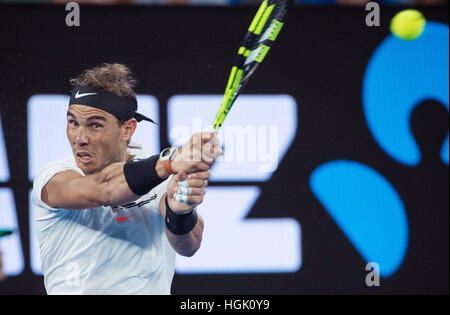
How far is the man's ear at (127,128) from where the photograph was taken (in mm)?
3191

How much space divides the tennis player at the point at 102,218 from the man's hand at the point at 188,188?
0.01 m

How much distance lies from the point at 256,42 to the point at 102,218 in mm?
1078

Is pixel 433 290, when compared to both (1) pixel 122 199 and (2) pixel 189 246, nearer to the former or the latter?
(2) pixel 189 246

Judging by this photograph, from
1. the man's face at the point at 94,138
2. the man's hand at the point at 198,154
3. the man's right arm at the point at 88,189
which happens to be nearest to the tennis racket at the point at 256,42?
the man's hand at the point at 198,154

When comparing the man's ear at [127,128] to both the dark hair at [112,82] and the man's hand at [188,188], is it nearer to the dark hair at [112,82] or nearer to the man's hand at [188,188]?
the dark hair at [112,82]

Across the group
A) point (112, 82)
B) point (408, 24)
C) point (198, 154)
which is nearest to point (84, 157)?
point (112, 82)

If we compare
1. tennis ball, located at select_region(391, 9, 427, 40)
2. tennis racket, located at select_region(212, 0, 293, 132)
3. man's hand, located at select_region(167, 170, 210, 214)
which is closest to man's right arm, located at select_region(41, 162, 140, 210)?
man's hand, located at select_region(167, 170, 210, 214)

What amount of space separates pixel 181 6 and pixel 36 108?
3.37ft

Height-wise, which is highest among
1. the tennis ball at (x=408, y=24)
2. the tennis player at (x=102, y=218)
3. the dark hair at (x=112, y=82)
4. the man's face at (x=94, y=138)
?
the tennis ball at (x=408, y=24)

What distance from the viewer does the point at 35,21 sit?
3.89 metres

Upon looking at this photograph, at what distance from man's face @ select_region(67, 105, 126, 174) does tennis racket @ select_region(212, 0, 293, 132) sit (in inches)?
30.3

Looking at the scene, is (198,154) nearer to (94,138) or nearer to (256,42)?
(256,42)

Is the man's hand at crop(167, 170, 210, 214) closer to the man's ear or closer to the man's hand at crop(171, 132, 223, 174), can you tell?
the man's hand at crop(171, 132, 223, 174)

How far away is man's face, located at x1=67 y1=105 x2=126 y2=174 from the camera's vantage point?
3.09 metres
